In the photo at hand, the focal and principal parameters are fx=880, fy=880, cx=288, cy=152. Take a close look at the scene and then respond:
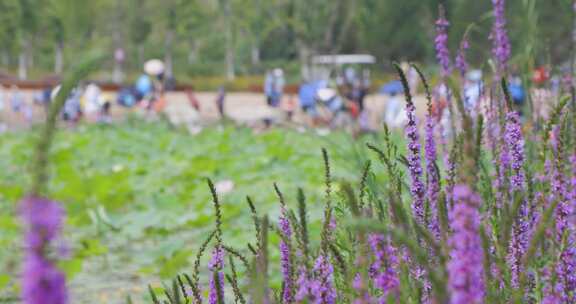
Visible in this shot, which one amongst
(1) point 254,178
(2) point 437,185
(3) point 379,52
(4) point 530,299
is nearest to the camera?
(2) point 437,185

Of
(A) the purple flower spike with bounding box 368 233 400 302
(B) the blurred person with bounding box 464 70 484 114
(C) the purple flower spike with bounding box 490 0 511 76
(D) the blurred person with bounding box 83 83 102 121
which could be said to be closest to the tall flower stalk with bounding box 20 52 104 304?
(A) the purple flower spike with bounding box 368 233 400 302

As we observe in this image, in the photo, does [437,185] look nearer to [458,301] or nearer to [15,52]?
[458,301]

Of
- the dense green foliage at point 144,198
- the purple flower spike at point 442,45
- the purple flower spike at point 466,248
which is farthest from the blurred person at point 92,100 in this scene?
the purple flower spike at point 466,248

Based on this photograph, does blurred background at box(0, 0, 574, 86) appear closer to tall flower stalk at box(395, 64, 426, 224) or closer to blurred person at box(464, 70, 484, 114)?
blurred person at box(464, 70, 484, 114)

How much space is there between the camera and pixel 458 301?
70 centimetres

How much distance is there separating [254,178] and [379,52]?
4245 cm

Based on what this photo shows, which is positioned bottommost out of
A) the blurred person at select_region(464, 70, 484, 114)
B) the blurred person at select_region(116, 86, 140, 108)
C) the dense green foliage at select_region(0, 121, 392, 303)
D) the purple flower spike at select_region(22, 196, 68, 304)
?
the blurred person at select_region(116, 86, 140, 108)

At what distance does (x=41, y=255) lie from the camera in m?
0.59

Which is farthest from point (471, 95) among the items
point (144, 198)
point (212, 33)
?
point (212, 33)

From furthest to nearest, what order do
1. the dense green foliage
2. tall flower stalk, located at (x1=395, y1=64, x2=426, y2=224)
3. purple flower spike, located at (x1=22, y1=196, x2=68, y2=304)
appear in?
the dense green foliage < tall flower stalk, located at (x1=395, y1=64, x2=426, y2=224) < purple flower spike, located at (x1=22, y1=196, x2=68, y2=304)

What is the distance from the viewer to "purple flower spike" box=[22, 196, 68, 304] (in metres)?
0.58

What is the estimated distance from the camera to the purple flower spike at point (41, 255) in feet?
1.91

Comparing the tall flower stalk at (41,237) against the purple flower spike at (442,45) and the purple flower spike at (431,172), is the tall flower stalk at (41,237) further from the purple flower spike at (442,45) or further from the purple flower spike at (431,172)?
the purple flower spike at (442,45)

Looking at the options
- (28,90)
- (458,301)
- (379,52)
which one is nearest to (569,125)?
(458,301)
